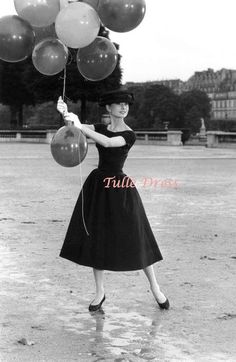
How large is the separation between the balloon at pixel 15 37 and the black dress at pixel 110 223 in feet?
3.37

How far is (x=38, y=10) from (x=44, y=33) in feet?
1.32

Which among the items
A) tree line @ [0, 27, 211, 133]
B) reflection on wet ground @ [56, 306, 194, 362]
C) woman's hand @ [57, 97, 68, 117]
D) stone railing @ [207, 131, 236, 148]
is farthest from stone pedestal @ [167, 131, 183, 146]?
reflection on wet ground @ [56, 306, 194, 362]

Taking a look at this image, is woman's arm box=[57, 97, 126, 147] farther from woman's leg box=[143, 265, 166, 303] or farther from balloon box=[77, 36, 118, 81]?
woman's leg box=[143, 265, 166, 303]

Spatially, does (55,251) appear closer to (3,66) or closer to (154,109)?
(3,66)

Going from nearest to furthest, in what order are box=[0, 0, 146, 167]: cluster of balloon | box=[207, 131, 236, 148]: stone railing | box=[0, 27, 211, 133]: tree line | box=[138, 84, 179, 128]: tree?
box=[0, 0, 146, 167]: cluster of balloon < box=[207, 131, 236, 148]: stone railing < box=[0, 27, 211, 133]: tree line < box=[138, 84, 179, 128]: tree

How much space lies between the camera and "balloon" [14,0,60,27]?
5473mm

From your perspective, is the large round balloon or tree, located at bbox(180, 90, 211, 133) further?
tree, located at bbox(180, 90, 211, 133)

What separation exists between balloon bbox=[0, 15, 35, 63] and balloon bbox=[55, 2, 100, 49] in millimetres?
311

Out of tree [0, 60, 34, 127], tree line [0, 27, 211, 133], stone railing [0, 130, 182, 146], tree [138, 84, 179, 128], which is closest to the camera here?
stone railing [0, 130, 182, 146]

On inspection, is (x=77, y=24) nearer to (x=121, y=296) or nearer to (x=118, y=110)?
(x=118, y=110)

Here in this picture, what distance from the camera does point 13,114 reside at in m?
74.1

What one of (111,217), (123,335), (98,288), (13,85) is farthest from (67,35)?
(13,85)

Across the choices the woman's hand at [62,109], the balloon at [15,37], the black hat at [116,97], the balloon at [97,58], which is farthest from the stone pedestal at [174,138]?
the woman's hand at [62,109]

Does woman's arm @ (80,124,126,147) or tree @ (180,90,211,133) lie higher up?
woman's arm @ (80,124,126,147)
